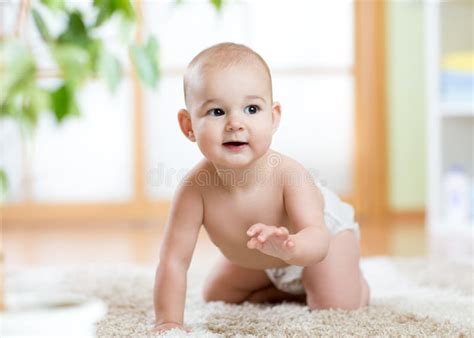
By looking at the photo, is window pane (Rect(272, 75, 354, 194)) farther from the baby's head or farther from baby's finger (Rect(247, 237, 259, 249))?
baby's finger (Rect(247, 237, 259, 249))

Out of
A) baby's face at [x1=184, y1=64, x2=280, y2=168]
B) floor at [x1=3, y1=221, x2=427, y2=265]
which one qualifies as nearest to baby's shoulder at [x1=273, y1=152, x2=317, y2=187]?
baby's face at [x1=184, y1=64, x2=280, y2=168]

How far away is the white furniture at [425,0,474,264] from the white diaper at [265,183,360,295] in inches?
45.8

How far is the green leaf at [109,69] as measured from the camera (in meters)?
0.84

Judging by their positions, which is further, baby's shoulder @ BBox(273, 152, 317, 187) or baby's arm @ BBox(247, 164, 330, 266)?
baby's shoulder @ BBox(273, 152, 317, 187)

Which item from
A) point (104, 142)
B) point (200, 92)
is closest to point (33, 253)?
point (104, 142)

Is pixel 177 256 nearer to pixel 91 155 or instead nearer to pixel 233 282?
pixel 233 282

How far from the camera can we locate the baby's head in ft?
3.31

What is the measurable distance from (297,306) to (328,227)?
135mm

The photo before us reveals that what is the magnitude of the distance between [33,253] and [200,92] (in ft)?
4.59

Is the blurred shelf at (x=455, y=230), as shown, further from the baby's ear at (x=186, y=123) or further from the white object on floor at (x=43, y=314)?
the white object on floor at (x=43, y=314)

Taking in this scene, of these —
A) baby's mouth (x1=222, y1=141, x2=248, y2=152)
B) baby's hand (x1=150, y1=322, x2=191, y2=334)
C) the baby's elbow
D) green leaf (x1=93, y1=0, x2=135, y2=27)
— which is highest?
green leaf (x1=93, y1=0, x2=135, y2=27)

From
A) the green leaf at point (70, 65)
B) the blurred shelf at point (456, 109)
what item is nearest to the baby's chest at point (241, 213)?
the green leaf at point (70, 65)

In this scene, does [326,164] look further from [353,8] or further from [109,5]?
[109,5]

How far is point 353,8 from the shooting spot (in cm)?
304
